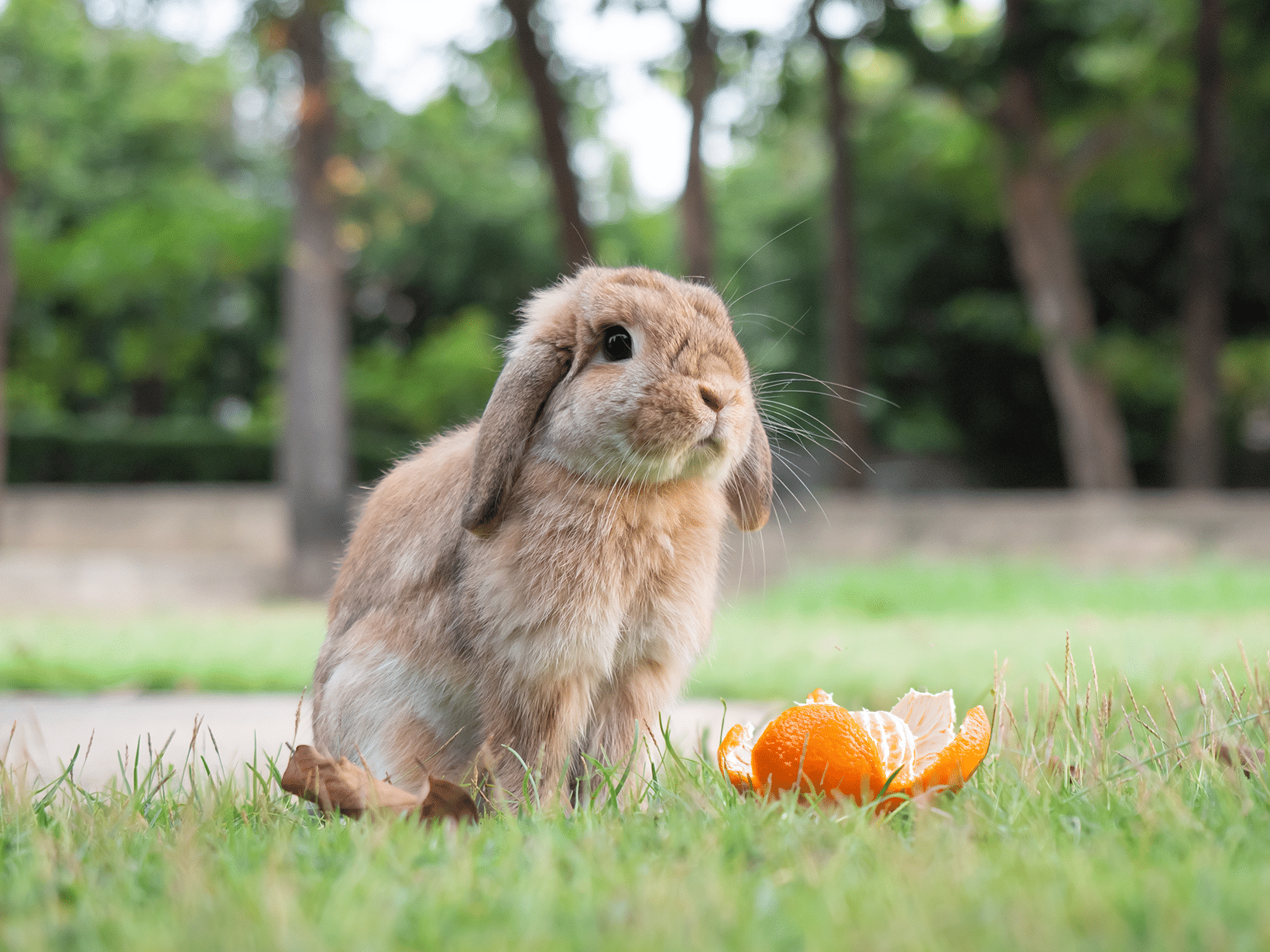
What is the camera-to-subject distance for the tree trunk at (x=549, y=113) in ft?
31.2

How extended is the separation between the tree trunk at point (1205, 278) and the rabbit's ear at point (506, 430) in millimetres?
10529

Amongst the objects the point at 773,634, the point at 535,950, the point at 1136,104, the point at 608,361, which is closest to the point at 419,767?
the point at 608,361

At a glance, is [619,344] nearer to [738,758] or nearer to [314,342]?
[738,758]

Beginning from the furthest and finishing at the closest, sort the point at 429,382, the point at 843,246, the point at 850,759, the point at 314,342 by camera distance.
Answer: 1. the point at 429,382
2. the point at 843,246
3. the point at 314,342
4. the point at 850,759

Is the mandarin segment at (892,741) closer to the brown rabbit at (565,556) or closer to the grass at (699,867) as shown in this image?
the grass at (699,867)

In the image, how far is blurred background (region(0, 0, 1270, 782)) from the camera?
8.19 meters

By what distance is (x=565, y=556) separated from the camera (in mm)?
2275

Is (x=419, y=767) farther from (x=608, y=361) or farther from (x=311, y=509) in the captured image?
(x=311, y=509)

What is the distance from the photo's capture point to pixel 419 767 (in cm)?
240

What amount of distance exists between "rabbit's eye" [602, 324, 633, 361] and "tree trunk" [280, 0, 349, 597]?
7.79m

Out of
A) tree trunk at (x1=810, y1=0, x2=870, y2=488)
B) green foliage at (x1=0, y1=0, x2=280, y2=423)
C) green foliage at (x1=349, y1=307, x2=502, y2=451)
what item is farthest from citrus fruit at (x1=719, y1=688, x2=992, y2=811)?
green foliage at (x1=0, y1=0, x2=280, y2=423)

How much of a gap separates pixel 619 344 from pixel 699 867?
3.86ft

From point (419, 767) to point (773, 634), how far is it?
3847 millimetres

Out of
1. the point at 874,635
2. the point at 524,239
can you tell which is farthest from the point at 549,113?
the point at 524,239
